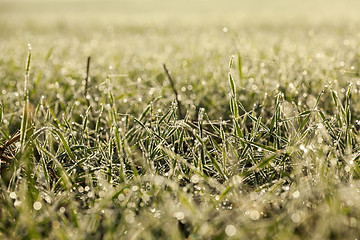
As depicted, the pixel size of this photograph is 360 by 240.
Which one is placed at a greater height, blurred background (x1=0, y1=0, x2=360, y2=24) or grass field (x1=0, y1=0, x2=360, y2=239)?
grass field (x1=0, y1=0, x2=360, y2=239)

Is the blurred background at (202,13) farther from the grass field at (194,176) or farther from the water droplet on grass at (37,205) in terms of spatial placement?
the water droplet on grass at (37,205)

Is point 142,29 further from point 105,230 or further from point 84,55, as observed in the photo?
point 105,230

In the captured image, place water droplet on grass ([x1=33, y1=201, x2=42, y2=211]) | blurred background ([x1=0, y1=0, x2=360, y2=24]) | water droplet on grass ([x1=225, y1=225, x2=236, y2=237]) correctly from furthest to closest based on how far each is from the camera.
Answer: blurred background ([x1=0, y1=0, x2=360, y2=24]) < water droplet on grass ([x1=33, y1=201, x2=42, y2=211]) < water droplet on grass ([x1=225, y1=225, x2=236, y2=237])

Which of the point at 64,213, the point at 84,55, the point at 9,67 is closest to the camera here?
the point at 64,213

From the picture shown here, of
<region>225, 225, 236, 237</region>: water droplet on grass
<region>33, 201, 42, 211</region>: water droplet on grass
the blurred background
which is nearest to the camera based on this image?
<region>225, 225, 236, 237</region>: water droplet on grass

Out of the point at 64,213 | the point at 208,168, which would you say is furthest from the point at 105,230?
the point at 208,168

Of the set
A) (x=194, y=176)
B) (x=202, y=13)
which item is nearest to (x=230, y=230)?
(x=194, y=176)

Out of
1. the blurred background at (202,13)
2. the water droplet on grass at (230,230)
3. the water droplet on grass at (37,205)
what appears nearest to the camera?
the water droplet on grass at (230,230)

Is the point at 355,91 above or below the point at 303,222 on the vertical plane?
above

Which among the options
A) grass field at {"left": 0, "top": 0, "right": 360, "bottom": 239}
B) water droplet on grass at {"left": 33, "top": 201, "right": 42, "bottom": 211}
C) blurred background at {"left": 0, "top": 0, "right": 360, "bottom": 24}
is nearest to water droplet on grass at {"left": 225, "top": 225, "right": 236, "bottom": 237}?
grass field at {"left": 0, "top": 0, "right": 360, "bottom": 239}

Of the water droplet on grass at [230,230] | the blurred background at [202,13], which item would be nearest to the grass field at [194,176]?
the water droplet on grass at [230,230]

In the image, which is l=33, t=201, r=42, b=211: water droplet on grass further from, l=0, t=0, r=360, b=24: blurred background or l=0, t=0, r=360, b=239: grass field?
l=0, t=0, r=360, b=24: blurred background
